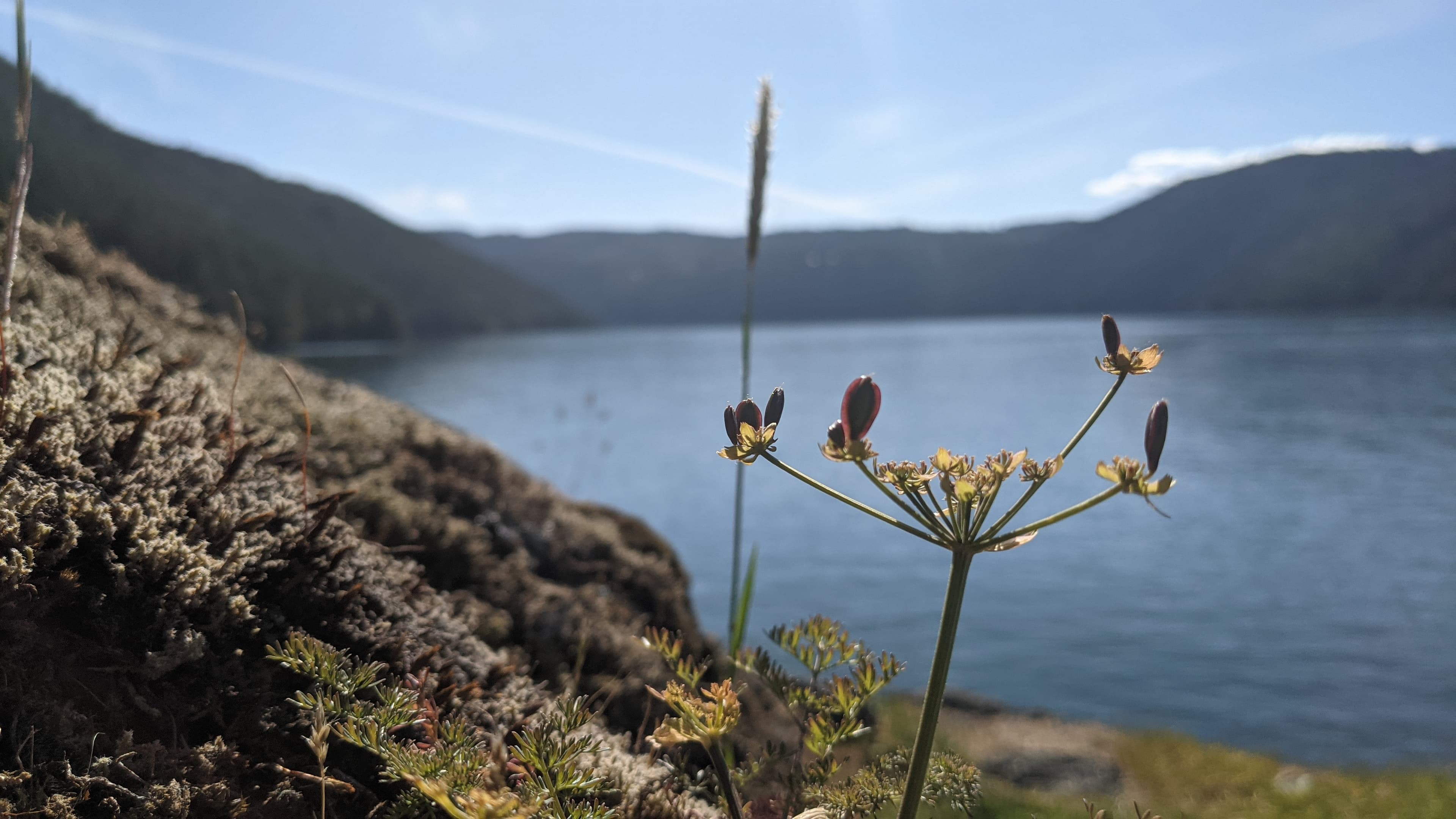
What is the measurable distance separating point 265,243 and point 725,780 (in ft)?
413

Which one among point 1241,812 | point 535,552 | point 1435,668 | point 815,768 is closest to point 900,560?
point 1435,668

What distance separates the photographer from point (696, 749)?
277 cm

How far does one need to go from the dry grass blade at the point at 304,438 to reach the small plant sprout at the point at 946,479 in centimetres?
102

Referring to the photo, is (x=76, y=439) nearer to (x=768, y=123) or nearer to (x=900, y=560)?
(x=768, y=123)

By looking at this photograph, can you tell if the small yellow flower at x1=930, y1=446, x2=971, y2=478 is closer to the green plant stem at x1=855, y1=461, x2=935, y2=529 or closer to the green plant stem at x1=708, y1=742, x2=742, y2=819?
the green plant stem at x1=855, y1=461, x2=935, y2=529

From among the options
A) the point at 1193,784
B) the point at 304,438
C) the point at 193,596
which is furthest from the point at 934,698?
the point at 1193,784

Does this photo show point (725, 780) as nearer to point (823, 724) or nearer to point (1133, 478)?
point (823, 724)

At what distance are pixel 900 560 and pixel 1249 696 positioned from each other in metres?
10.1

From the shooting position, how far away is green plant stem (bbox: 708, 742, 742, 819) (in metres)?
1.10

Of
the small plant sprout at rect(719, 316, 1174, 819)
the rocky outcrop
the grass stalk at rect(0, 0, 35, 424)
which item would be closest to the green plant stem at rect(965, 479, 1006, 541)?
the small plant sprout at rect(719, 316, 1174, 819)

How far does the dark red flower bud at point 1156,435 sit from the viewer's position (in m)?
1.07

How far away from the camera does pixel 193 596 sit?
1770 millimetres

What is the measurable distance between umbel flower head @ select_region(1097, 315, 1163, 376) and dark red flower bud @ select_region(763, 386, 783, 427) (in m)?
0.51

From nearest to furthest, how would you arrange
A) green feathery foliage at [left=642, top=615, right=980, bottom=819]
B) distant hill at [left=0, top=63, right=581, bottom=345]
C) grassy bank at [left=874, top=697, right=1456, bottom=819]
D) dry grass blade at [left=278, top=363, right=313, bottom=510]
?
green feathery foliage at [left=642, top=615, right=980, bottom=819]
dry grass blade at [left=278, top=363, right=313, bottom=510]
grassy bank at [left=874, top=697, right=1456, bottom=819]
distant hill at [left=0, top=63, right=581, bottom=345]
